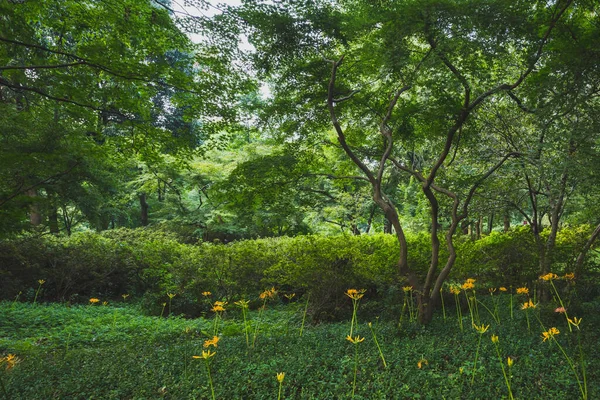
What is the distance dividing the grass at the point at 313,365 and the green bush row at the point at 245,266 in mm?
935

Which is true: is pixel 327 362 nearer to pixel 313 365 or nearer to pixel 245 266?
pixel 313 365

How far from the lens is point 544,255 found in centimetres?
484

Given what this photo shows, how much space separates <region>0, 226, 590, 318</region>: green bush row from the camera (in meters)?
4.87

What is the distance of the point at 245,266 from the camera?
5824 mm

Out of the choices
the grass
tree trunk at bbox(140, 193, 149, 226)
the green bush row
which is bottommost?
the grass

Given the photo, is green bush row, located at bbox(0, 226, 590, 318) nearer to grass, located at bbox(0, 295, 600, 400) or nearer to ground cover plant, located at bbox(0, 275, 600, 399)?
ground cover plant, located at bbox(0, 275, 600, 399)

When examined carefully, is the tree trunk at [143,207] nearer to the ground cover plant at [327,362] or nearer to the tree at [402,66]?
the ground cover plant at [327,362]

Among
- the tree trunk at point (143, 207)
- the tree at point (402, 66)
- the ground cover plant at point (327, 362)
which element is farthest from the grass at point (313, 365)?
the tree trunk at point (143, 207)

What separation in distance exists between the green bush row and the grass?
3.07 ft

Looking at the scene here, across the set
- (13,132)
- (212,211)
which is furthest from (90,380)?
(212,211)

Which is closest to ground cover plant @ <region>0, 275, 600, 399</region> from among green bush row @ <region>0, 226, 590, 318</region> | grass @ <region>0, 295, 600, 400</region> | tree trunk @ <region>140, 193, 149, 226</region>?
grass @ <region>0, 295, 600, 400</region>

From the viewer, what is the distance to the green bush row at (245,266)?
4.87 m

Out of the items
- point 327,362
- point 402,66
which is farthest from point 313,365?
point 402,66

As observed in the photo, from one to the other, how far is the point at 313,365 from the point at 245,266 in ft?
10.5
